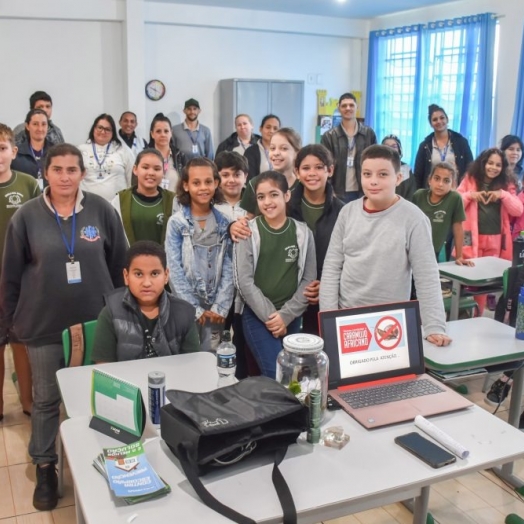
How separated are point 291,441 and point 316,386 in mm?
179

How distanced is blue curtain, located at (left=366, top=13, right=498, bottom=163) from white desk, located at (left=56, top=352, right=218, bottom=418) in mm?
5836

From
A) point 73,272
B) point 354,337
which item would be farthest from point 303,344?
point 73,272

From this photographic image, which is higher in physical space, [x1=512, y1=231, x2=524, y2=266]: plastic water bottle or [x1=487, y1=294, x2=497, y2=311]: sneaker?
[x1=512, y1=231, x2=524, y2=266]: plastic water bottle

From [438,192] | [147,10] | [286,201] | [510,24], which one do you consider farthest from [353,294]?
[147,10]

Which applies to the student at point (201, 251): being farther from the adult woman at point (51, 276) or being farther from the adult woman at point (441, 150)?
the adult woman at point (441, 150)

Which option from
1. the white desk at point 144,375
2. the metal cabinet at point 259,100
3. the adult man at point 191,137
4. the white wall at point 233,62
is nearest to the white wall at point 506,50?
the white wall at point 233,62

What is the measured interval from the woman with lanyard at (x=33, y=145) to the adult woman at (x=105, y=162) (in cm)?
31

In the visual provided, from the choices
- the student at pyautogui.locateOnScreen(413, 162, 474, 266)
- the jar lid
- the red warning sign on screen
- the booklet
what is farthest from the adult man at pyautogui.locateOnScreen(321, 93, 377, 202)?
the booklet

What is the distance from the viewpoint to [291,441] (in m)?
1.65

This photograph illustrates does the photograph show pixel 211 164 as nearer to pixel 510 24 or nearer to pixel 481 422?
pixel 481 422

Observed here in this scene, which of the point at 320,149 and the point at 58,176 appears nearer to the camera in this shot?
the point at 58,176

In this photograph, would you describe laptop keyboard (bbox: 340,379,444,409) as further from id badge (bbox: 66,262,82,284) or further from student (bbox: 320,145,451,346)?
id badge (bbox: 66,262,82,284)

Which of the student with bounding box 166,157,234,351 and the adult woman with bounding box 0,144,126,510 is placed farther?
the student with bounding box 166,157,234,351

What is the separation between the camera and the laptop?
189 centimetres
